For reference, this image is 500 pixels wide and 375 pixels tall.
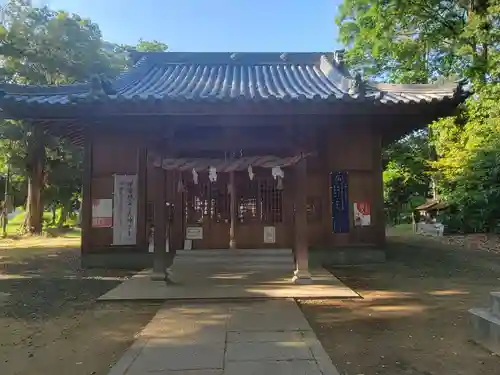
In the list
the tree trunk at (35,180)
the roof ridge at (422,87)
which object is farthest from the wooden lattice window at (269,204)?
the tree trunk at (35,180)

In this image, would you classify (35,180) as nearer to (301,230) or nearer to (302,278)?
(301,230)

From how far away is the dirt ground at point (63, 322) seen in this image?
410 centimetres

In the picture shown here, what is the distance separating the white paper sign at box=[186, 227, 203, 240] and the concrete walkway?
421 cm

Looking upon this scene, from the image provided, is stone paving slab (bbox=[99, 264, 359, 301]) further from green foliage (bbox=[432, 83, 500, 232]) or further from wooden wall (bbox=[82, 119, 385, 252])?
green foliage (bbox=[432, 83, 500, 232])

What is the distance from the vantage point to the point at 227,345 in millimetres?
4387

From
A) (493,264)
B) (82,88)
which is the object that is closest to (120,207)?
(82,88)

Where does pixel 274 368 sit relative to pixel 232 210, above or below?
below

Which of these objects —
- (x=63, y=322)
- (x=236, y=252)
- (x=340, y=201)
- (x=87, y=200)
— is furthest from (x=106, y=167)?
(x=340, y=201)

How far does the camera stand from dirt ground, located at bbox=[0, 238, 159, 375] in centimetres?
410

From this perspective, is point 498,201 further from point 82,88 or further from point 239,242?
point 82,88

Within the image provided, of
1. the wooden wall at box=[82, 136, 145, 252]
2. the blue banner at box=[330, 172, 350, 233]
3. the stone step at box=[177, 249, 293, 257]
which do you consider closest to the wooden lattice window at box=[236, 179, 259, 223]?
the stone step at box=[177, 249, 293, 257]

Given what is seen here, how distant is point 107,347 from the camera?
4.47 meters

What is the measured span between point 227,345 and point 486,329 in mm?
2820

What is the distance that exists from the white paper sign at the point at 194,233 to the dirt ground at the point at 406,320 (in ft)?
11.2
